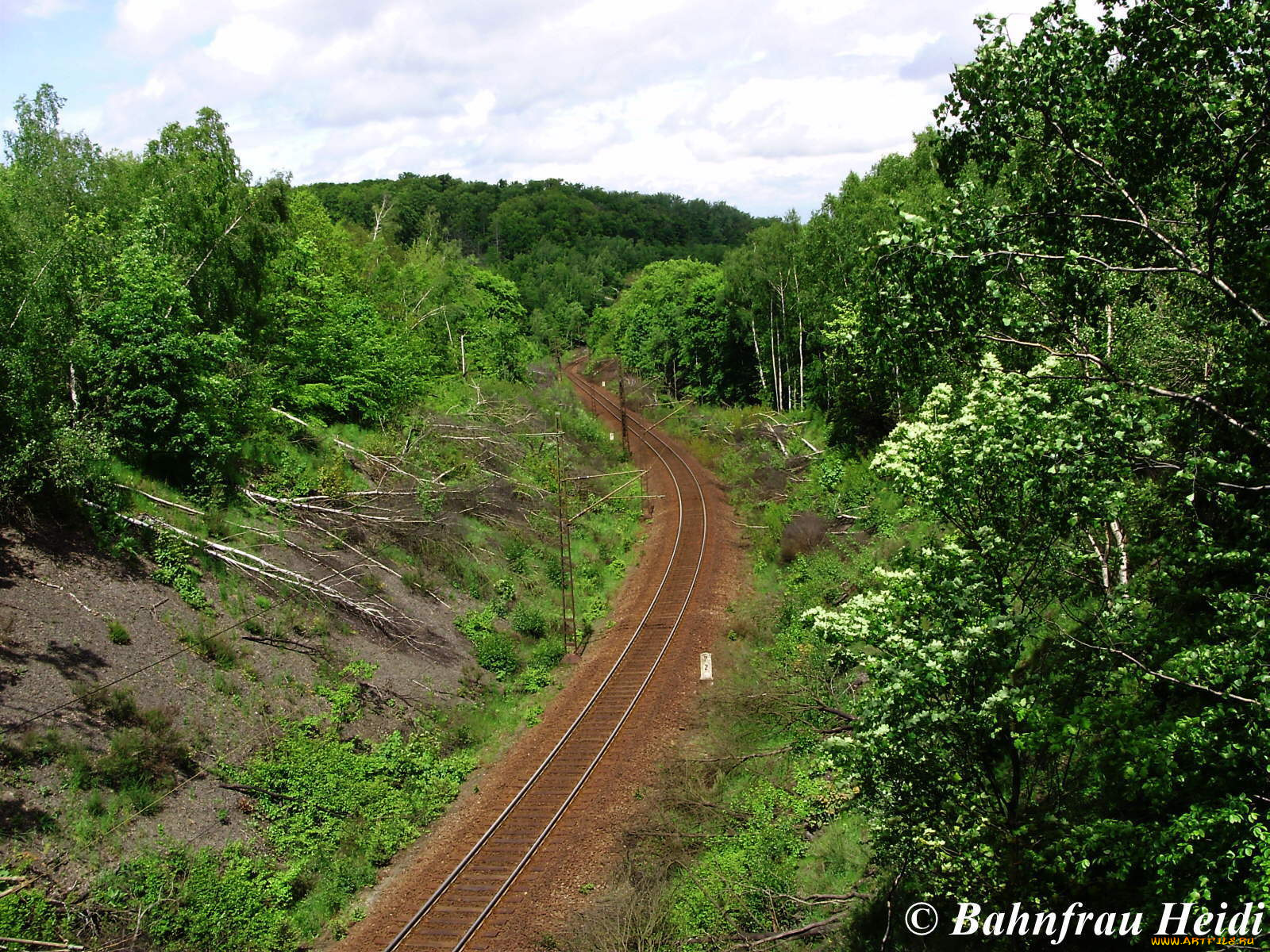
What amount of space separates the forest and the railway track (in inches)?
63.6

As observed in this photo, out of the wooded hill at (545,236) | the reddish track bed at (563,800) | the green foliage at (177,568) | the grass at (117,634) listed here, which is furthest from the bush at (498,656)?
the wooded hill at (545,236)

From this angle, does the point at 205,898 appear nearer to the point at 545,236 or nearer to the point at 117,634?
the point at 117,634

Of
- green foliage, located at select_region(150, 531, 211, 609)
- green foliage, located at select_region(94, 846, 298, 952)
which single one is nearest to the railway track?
green foliage, located at select_region(94, 846, 298, 952)

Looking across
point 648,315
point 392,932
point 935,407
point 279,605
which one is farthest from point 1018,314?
point 648,315

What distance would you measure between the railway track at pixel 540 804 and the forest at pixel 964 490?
1616mm

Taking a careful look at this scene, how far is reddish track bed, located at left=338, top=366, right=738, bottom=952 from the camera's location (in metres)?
13.7

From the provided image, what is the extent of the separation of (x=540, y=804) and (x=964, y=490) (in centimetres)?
1128

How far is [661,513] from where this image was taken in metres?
37.2

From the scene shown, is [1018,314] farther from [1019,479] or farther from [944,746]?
[944,746]

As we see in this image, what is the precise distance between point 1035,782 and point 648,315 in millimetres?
64683

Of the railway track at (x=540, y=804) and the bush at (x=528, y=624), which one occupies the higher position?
the bush at (x=528, y=624)

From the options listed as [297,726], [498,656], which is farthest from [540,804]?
[498,656]

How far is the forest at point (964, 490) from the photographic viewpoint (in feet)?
24.1

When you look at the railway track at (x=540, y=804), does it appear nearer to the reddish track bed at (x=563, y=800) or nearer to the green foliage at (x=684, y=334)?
the reddish track bed at (x=563, y=800)
